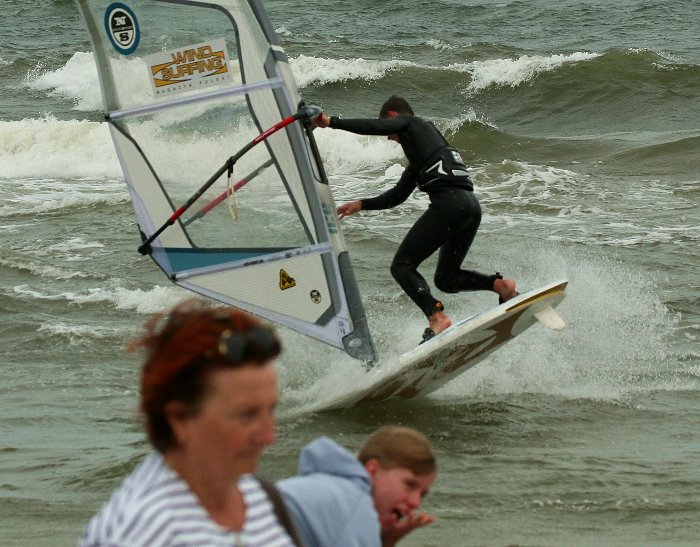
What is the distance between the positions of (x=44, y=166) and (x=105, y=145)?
1.16 meters

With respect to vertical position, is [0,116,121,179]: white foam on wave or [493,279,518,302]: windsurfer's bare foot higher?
[493,279,518,302]: windsurfer's bare foot

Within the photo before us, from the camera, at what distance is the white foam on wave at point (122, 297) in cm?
993

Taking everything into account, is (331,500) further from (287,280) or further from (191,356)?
(287,280)

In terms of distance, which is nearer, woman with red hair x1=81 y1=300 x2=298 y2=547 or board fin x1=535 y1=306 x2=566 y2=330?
woman with red hair x1=81 y1=300 x2=298 y2=547

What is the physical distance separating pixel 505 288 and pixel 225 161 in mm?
1884

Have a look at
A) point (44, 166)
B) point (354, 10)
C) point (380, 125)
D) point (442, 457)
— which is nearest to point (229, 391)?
point (442, 457)

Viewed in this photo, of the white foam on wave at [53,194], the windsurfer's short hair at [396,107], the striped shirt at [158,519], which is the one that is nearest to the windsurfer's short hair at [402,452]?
the striped shirt at [158,519]

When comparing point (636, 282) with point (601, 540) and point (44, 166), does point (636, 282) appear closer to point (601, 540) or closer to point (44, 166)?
point (601, 540)

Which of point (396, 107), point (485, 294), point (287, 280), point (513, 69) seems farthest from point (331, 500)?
point (513, 69)

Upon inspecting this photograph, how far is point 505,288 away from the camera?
716 centimetres

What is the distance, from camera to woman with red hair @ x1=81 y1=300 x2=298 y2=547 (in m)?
1.78

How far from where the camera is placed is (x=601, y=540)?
4.81 metres

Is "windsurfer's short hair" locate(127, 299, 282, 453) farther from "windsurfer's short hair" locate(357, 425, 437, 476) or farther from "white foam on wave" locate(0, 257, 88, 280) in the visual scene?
"white foam on wave" locate(0, 257, 88, 280)

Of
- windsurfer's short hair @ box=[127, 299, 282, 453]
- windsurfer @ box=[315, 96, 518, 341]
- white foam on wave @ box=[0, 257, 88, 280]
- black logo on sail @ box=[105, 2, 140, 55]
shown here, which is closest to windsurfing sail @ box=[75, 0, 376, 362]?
black logo on sail @ box=[105, 2, 140, 55]
